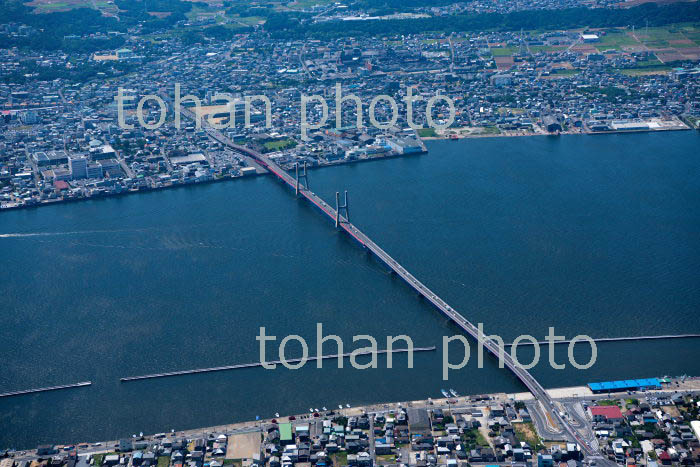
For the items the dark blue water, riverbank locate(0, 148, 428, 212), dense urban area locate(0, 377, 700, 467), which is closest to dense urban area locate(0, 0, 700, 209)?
riverbank locate(0, 148, 428, 212)

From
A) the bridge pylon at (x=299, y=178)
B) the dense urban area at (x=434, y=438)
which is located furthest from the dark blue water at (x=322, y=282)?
the dense urban area at (x=434, y=438)

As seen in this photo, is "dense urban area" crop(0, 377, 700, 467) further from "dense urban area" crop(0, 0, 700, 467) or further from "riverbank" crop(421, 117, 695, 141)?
"riverbank" crop(421, 117, 695, 141)

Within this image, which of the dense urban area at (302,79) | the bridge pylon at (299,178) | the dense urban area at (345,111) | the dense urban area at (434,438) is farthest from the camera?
the dense urban area at (302,79)

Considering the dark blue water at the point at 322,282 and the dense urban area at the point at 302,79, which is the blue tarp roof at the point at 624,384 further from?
the dense urban area at the point at 302,79

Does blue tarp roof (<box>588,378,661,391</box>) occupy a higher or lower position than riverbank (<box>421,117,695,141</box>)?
lower

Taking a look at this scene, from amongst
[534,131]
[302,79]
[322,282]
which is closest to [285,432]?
[322,282]

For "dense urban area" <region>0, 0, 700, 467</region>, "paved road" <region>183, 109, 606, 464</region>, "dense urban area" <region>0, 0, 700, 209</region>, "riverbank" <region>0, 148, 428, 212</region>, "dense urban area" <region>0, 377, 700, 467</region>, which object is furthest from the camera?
"dense urban area" <region>0, 0, 700, 209</region>

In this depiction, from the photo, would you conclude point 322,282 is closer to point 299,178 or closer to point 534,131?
point 299,178
